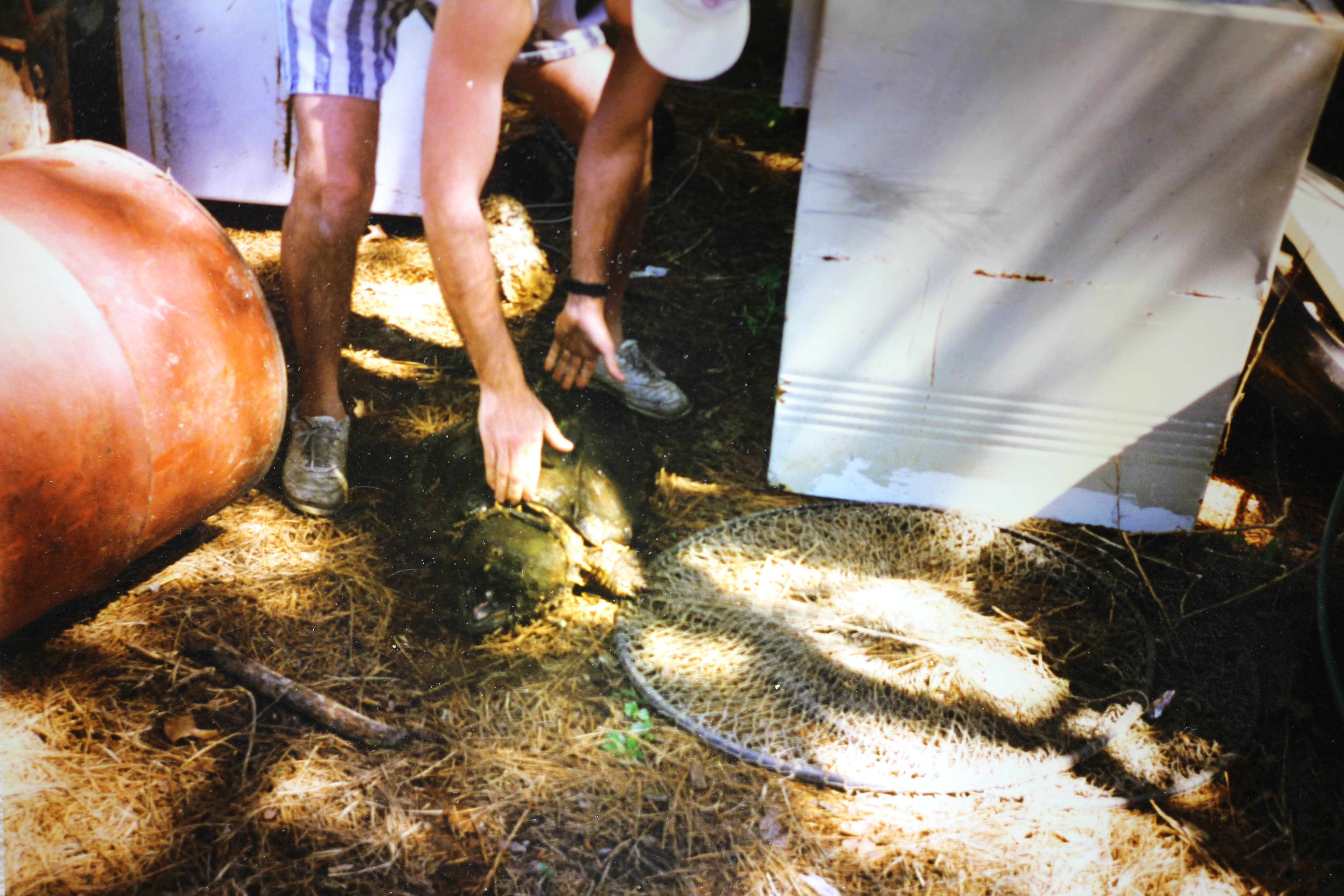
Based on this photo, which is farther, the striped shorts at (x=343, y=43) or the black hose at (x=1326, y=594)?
the striped shorts at (x=343, y=43)

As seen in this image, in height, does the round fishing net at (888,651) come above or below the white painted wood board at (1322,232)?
below

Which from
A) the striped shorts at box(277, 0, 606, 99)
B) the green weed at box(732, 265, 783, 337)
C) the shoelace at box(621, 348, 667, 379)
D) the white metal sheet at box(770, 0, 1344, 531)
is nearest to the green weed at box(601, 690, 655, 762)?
the white metal sheet at box(770, 0, 1344, 531)

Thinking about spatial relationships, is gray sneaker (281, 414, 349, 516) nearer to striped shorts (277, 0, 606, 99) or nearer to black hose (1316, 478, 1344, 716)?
striped shorts (277, 0, 606, 99)

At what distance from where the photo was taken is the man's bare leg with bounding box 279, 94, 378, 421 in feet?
6.73

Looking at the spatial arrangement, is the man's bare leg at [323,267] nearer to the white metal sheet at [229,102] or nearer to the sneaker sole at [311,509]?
the sneaker sole at [311,509]

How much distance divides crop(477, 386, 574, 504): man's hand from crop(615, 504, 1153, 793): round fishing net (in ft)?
1.22

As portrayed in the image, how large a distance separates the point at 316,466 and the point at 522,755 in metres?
0.98

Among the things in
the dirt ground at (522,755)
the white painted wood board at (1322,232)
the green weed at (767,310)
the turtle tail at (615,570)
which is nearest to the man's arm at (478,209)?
the turtle tail at (615,570)

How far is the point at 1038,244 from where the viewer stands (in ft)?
6.77

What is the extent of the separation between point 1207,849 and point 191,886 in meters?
1.68

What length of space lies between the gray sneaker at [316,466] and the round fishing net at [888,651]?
827mm

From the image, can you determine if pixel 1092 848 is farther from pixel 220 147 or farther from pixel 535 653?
pixel 220 147

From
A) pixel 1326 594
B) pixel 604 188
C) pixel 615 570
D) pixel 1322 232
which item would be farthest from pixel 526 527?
pixel 1322 232

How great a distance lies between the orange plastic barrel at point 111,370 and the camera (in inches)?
58.9
